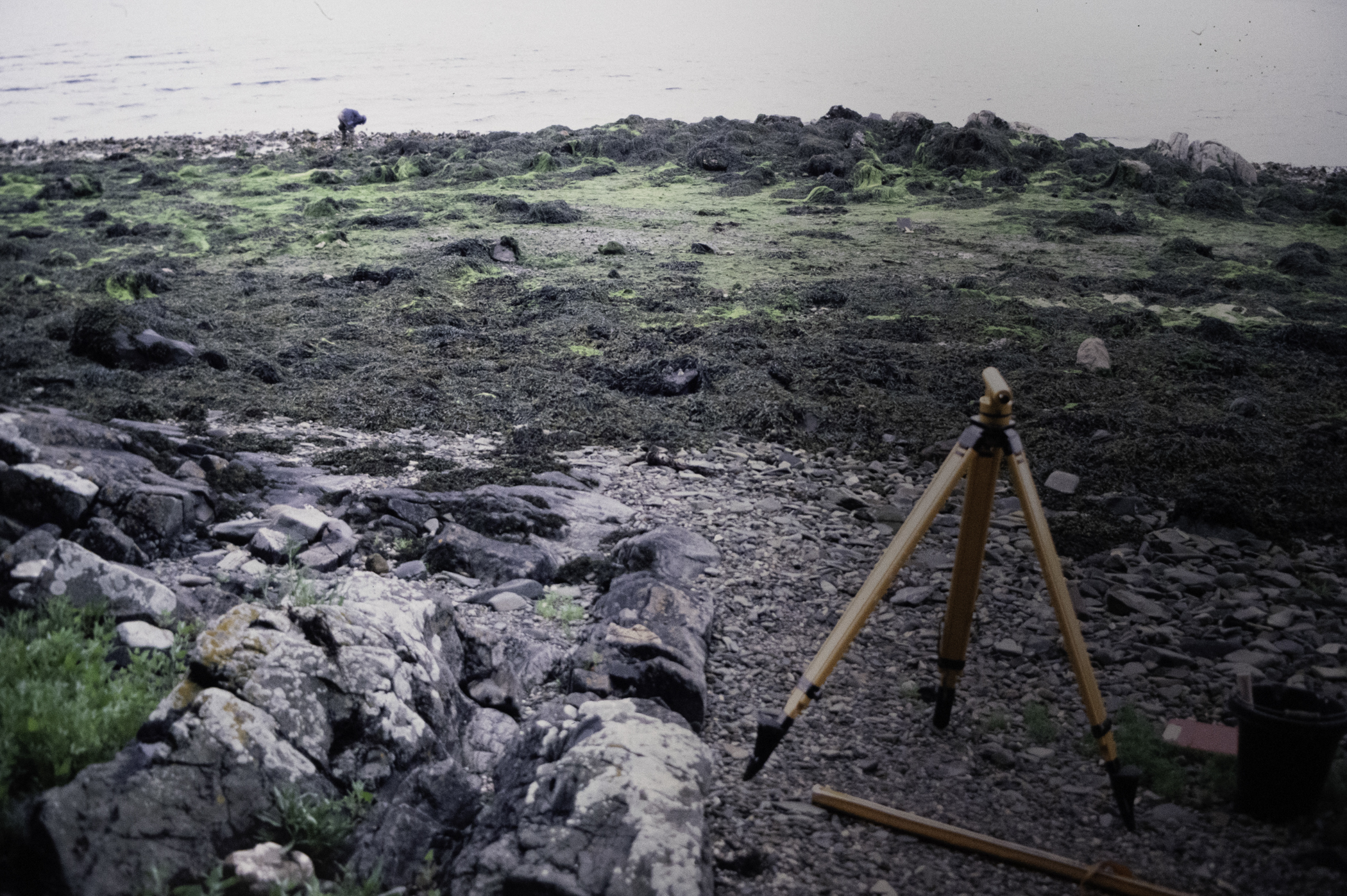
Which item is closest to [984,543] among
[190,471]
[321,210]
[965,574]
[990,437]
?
[965,574]

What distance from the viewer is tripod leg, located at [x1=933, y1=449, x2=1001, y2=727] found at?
2.66 meters

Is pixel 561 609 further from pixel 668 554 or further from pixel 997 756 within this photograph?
pixel 997 756

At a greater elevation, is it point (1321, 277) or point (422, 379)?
point (1321, 277)

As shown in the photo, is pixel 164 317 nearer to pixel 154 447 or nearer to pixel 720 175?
pixel 154 447

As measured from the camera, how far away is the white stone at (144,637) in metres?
2.94

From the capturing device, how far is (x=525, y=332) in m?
8.90

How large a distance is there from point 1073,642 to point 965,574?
0.39 meters

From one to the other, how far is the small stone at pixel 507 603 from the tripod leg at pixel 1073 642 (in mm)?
2430

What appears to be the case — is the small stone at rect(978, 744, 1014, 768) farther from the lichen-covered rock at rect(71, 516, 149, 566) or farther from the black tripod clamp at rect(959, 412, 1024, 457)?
the lichen-covered rock at rect(71, 516, 149, 566)

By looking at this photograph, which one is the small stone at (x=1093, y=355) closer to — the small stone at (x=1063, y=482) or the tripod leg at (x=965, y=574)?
the small stone at (x=1063, y=482)

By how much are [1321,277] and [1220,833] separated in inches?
439

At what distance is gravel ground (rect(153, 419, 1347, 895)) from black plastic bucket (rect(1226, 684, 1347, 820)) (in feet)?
0.23

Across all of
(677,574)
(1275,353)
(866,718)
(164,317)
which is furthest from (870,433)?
(164,317)

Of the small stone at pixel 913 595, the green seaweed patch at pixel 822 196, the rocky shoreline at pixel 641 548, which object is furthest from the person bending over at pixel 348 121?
the small stone at pixel 913 595
